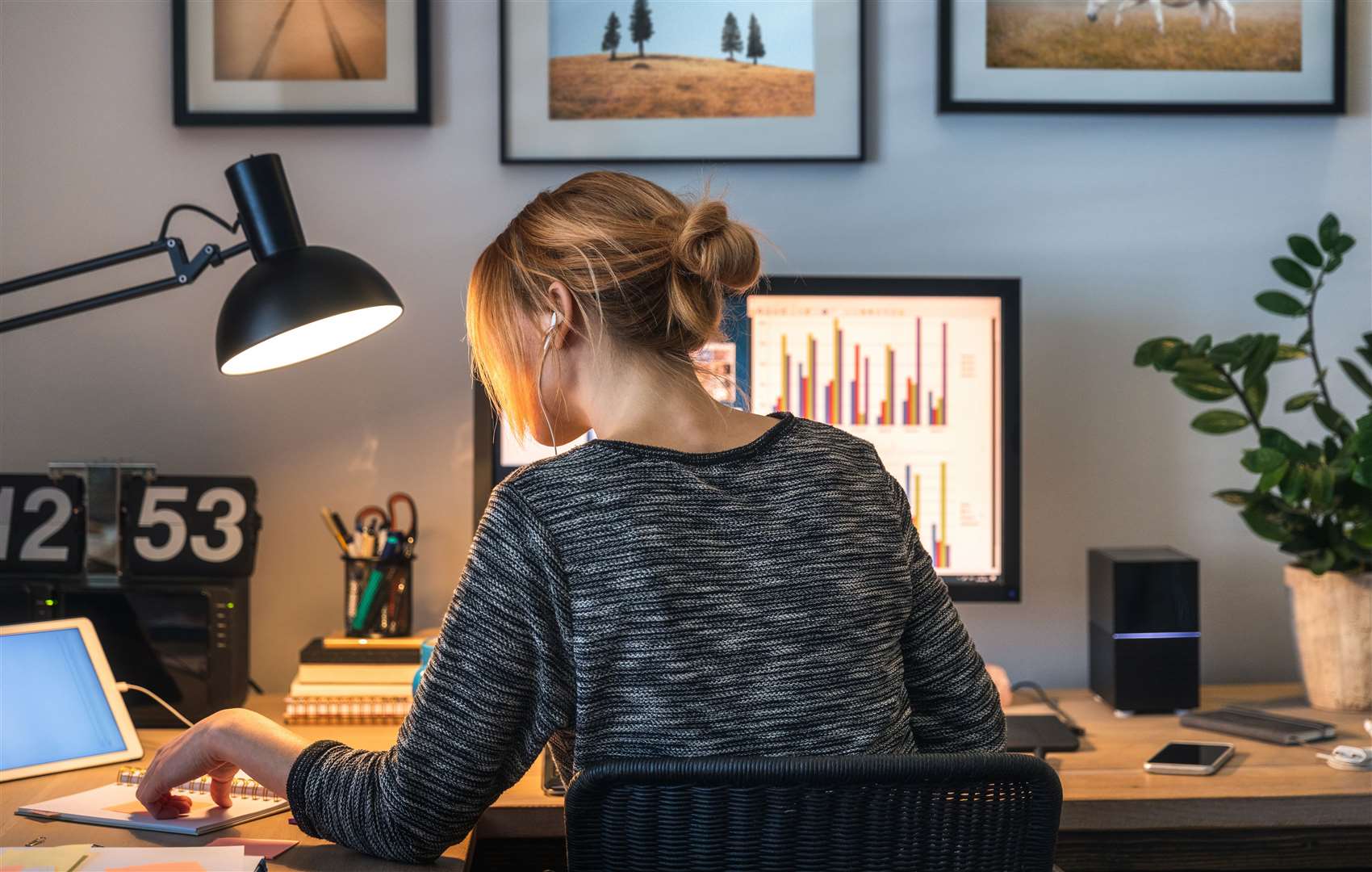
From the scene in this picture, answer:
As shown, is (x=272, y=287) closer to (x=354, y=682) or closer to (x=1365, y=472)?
(x=354, y=682)

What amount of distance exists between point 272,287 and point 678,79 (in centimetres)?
78

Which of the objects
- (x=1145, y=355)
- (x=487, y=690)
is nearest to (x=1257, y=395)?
(x=1145, y=355)

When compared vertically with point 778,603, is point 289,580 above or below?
below

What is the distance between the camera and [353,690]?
1555mm

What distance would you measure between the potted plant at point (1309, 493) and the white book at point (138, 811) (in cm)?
121

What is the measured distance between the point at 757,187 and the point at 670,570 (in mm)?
1034

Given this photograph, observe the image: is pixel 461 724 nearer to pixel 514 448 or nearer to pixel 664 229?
pixel 664 229

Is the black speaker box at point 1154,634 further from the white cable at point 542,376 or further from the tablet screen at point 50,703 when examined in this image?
the tablet screen at point 50,703

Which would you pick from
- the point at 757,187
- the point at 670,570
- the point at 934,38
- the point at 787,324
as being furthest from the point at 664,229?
the point at 934,38

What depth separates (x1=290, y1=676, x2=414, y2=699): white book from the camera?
1.54 meters

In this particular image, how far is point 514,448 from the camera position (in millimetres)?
1649

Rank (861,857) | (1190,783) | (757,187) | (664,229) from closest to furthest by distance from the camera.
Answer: (861,857) < (664,229) < (1190,783) < (757,187)

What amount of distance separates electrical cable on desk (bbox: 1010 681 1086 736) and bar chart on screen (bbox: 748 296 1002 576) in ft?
0.69

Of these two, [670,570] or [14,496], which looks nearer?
[670,570]
